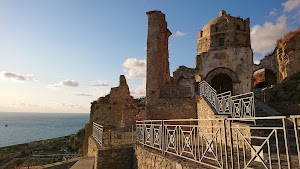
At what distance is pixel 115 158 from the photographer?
30.1ft

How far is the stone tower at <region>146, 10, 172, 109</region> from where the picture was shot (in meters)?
17.1

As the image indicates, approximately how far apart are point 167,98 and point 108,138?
23.3 feet

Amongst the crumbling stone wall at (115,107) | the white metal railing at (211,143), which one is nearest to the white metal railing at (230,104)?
the white metal railing at (211,143)

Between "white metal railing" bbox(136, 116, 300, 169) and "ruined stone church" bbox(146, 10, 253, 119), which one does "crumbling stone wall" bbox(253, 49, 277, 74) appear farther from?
"white metal railing" bbox(136, 116, 300, 169)

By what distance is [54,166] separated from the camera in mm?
12797

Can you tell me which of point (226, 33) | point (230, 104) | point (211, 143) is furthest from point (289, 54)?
point (211, 143)

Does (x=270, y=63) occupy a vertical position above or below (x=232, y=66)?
above

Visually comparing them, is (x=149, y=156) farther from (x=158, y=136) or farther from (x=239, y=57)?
(x=239, y=57)

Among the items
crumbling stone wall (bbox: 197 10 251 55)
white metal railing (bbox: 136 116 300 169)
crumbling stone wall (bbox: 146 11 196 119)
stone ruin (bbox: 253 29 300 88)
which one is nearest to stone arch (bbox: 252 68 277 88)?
stone ruin (bbox: 253 29 300 88)

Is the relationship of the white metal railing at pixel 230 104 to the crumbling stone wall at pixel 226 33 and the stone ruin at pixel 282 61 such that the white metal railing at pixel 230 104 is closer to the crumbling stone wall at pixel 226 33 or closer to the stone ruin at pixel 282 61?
the crumbling stone wall at pixel 226 33

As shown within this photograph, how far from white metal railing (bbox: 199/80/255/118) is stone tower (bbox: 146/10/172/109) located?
410 centimetres

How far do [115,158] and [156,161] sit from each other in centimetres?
296

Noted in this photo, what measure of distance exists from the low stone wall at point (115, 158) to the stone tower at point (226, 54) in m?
13.9

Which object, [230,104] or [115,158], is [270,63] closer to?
[230,104]
